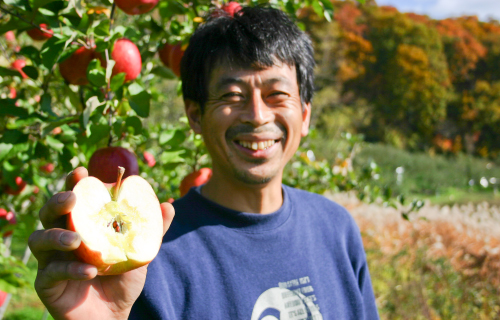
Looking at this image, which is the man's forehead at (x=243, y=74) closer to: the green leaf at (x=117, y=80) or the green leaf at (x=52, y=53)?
the green leaf at (x=117, y=80)

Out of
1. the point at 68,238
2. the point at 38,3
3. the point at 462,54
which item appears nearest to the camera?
the point at 68,238

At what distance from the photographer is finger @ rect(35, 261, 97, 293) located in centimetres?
69

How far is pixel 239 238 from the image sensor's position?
1.18 metres

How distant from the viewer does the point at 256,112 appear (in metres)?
1.19

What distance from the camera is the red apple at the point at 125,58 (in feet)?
3.97

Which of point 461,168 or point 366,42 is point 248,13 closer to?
point 461,168

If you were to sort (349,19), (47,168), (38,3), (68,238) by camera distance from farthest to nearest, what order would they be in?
(349,19) < (47,168) < (38,3) < (68,238)

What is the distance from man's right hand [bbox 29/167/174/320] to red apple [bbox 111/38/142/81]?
509 mm

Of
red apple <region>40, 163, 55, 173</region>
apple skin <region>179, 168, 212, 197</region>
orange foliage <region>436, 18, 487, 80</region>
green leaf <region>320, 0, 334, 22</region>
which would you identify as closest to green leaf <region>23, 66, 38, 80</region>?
apple skin <region>179, 168, 212, 197</region>

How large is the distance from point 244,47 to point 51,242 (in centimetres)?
77

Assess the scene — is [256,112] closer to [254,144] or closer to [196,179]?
[254,144]

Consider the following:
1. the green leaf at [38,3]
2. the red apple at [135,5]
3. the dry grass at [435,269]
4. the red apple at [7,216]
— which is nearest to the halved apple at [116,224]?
the green leaf at [38,3]

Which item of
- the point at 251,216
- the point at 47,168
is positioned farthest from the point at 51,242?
the point at 47,168

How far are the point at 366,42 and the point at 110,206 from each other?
2488cm
